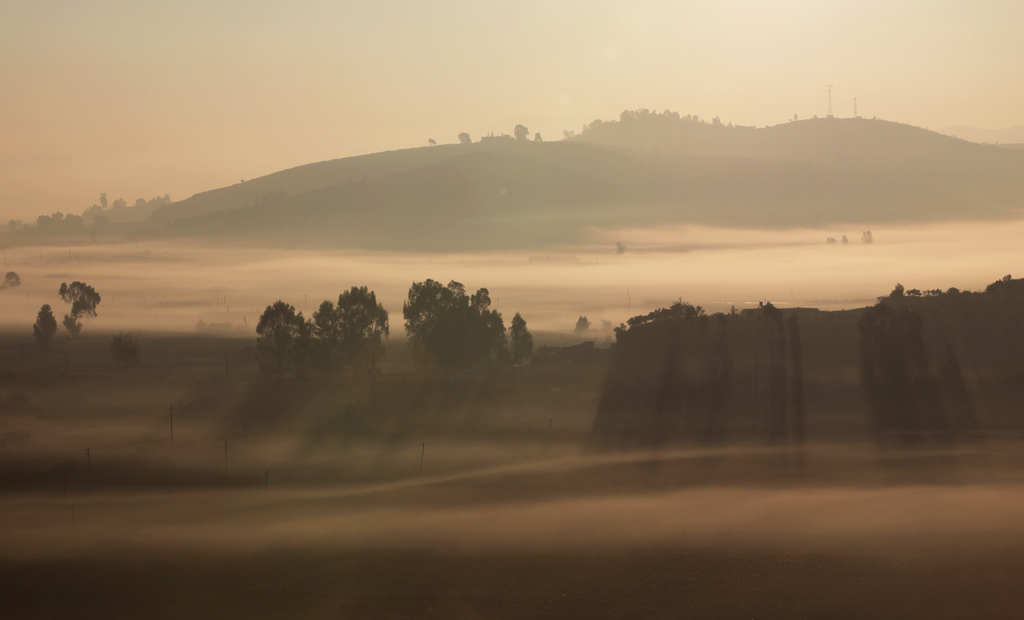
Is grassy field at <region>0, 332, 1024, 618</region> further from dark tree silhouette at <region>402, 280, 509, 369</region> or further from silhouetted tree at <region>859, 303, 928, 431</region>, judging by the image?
dark tree silhouette at <region>402, 280, 509, 369</region>

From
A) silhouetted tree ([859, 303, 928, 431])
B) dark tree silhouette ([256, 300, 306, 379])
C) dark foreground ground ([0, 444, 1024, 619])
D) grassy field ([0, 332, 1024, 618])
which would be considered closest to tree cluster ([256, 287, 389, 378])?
dark tree silhouette ([256, 300, 306, 379])

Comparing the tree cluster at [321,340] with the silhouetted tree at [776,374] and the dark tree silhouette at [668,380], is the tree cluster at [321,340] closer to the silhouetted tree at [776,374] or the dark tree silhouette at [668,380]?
the dark tree silhouette at [668,380]

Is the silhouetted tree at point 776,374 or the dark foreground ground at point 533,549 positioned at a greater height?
the silhouetted tree at point 776,374

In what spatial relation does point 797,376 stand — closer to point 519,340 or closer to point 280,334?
point 519,340

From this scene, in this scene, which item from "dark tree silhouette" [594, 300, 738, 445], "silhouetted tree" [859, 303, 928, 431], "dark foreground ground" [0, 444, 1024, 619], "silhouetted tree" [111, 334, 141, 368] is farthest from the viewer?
"silhouetted tree" [111, 334, 141, 368]

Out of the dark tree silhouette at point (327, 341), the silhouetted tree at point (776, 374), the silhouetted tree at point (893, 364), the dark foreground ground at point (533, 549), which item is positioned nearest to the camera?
the dark foreground ground at point (533, 549)

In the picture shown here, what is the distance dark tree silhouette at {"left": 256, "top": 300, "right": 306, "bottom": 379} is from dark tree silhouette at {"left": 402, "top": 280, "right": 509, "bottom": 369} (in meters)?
19.2

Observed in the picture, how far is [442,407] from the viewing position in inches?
4948

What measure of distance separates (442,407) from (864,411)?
57051 millimetres

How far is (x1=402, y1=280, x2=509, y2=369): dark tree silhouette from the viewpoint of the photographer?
488ft

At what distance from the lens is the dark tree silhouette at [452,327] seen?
14875 centimetres

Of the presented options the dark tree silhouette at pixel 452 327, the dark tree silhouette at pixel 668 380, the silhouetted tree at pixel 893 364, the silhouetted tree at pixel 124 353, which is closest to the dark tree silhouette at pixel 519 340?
the dark tree silhouette at pixel 452 327

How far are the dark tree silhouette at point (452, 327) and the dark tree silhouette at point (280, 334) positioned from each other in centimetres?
1919

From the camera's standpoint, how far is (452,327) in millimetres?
149875
